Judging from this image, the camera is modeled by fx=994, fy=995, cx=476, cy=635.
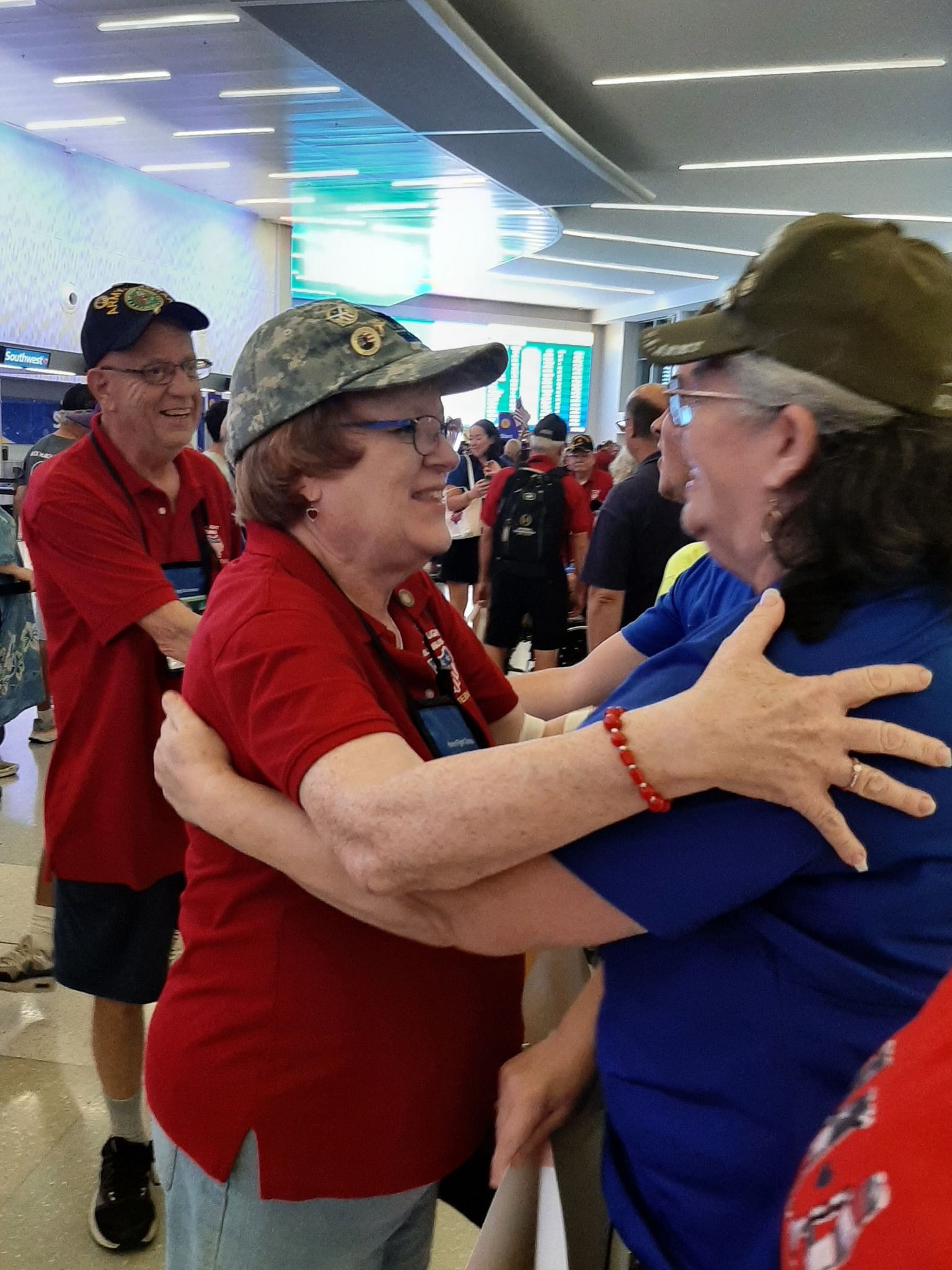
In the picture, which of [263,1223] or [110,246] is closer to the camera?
[263,1223]

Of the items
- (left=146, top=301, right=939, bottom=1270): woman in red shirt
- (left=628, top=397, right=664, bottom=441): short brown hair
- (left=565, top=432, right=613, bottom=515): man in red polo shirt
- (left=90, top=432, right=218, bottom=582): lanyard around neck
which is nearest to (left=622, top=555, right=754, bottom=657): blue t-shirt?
(left=146, top=301, right=939, bottom=1270): woman in red shirt

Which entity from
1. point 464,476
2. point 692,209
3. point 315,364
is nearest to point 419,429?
point 315,364

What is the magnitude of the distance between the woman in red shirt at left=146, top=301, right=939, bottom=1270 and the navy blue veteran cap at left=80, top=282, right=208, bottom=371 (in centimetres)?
113

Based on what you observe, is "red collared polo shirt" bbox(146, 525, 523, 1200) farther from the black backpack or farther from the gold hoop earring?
the black backpack

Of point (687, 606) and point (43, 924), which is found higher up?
point (687, 606)

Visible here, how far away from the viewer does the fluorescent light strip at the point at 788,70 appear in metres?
8.04

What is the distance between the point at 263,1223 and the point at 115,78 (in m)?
10.9

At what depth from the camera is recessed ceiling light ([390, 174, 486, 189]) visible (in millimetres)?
12188

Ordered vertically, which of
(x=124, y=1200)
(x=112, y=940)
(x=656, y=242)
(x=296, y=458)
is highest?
(x=656, y=242)

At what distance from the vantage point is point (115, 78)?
9594 mm

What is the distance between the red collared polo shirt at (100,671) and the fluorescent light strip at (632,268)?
17428 mm

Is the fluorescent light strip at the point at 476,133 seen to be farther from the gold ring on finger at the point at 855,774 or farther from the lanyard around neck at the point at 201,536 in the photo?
the gold ring on finger at the point at 855,774

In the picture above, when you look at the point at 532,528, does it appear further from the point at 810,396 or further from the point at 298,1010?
the point at 810,396

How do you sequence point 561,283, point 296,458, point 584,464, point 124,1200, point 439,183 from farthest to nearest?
point 561,283
point 439,183
point 584,464
point 124,1200
point 296,458
